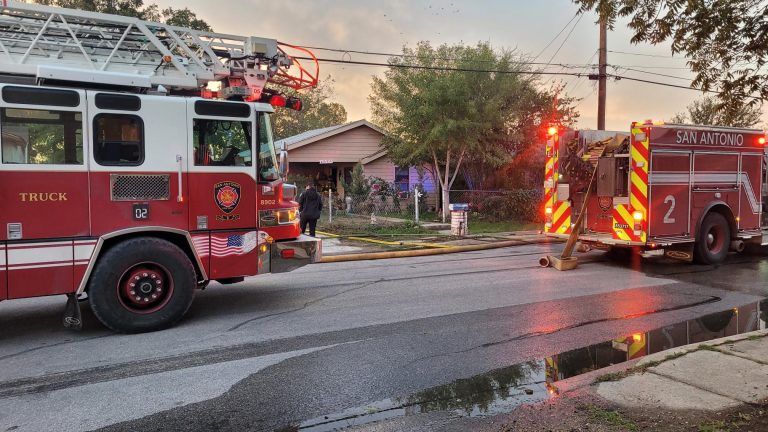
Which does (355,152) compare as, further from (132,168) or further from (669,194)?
(132,168)

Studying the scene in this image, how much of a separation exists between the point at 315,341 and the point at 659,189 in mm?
7411

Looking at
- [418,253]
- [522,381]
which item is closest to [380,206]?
[418,253]

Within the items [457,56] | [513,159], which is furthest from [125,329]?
[513,159]

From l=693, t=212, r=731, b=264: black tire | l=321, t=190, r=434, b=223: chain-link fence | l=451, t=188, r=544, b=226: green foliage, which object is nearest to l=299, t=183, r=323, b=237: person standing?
l=321, t=190, r=434, b=223: chain-link fence

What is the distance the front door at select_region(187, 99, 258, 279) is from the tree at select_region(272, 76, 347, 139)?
4756 cm

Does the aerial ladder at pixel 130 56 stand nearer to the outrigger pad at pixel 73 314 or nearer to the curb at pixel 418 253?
the outrigger pad at pixel 73 314

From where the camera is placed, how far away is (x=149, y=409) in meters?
4.16

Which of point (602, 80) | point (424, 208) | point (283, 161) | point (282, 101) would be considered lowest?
point (424, 208)

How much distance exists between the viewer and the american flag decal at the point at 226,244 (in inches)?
258

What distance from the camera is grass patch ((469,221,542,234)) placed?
58.7ft

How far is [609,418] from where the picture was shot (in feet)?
12.5

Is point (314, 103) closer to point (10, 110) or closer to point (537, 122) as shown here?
point (537, 122)

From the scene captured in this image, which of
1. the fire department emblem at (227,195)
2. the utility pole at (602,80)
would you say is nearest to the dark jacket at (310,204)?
the fire department emblem at (227,195)

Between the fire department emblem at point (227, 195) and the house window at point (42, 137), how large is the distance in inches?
58.3
